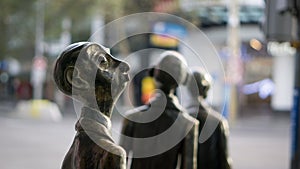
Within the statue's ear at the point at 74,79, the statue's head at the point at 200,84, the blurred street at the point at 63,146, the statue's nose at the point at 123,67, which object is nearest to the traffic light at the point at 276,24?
the statue's head at the point at 200,84

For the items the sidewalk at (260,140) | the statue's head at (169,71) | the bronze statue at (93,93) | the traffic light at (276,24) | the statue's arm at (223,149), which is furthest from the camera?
the sidewalk at (260,140)

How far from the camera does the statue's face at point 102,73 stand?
1.81 m

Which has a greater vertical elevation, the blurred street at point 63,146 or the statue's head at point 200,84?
the statue's head at point 200,84

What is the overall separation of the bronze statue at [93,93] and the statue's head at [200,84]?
1527mm

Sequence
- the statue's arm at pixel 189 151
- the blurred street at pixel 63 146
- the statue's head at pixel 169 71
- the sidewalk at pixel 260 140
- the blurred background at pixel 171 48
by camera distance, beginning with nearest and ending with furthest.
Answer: the statue's arm at pixel 189 151
the statue's head at pixel 169 71
the blurred street at pixel 63 146
the sidewalk at pixel 260 140
the blurred background at pixel 171 48

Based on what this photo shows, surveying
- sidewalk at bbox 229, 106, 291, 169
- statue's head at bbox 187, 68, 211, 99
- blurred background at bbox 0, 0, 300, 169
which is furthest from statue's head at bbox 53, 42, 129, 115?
blurred background at bbox 0, 0, 300, 169

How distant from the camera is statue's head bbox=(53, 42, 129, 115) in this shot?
182 centimetres

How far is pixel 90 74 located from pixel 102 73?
4cm

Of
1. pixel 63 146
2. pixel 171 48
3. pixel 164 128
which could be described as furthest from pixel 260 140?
pixel 164 128

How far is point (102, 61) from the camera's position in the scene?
1842 millimetres

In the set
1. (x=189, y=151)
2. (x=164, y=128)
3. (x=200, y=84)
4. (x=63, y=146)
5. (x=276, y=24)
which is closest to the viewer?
(x=189, y=151)

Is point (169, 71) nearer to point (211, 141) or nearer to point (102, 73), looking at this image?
point (211, 141)

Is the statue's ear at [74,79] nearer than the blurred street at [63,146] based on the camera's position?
Yes

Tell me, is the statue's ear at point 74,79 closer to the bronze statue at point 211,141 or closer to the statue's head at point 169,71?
the statue's head at point 169,71
